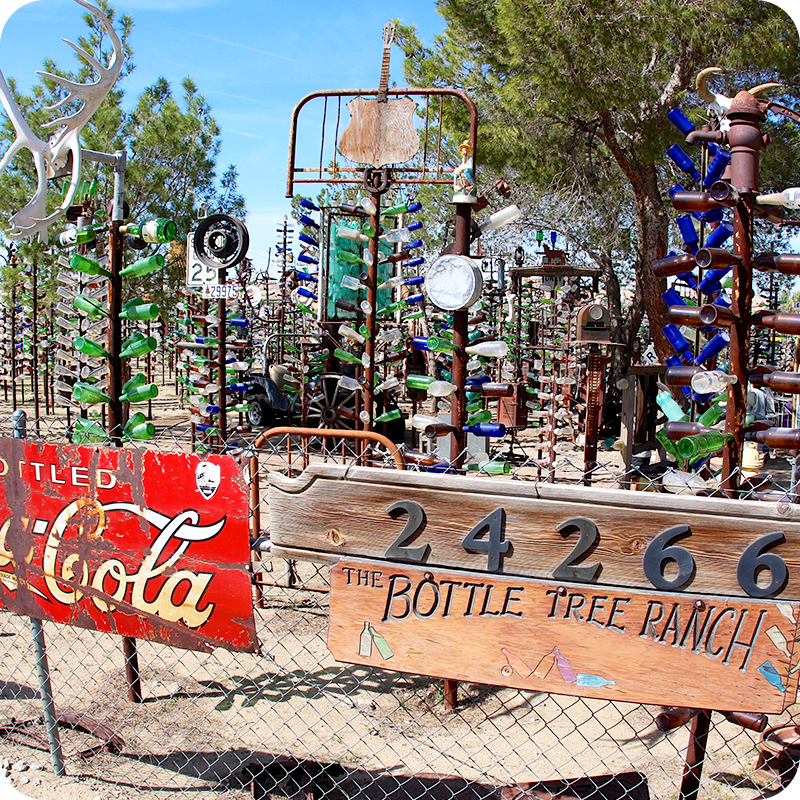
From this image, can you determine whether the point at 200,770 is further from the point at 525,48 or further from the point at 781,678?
the point at 525,48

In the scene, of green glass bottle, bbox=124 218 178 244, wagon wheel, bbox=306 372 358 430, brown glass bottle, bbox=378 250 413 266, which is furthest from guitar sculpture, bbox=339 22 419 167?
wagon wheel, bbox=306 372 358 430

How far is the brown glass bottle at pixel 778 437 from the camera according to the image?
2.76m

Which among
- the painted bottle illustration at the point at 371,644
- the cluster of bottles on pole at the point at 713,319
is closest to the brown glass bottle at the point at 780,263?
the cluster of bottles on pole at the point at 713,319

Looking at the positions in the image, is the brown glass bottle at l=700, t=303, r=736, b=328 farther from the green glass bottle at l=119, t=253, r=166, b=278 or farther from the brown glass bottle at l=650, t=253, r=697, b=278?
the green glass bottle at l=119, t=253, r=166, b=278

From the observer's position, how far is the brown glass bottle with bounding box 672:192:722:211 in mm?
2779

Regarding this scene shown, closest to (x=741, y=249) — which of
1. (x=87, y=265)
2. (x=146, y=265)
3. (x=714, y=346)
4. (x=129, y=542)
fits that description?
(x=714, y=346)

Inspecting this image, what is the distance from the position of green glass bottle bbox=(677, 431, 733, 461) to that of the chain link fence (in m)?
0.15

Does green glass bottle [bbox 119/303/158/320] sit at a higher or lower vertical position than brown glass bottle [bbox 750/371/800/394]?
higher

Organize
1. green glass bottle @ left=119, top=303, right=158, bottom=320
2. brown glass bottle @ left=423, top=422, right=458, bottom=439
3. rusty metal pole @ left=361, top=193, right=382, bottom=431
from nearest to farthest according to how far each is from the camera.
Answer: brown glass bottle @ left=423, top=422, right=458, bottom=439 → green glass bottle @ left=119, top=303, right=158, bottom=320 → rusty metal pole @ left=361, top=193, right=382, bottom=431

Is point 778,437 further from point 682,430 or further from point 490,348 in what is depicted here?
point 490,348

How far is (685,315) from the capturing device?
296 cm

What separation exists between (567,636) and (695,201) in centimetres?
167

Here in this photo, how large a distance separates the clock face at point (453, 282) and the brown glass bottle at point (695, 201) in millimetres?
872

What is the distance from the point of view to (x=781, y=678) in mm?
2021
